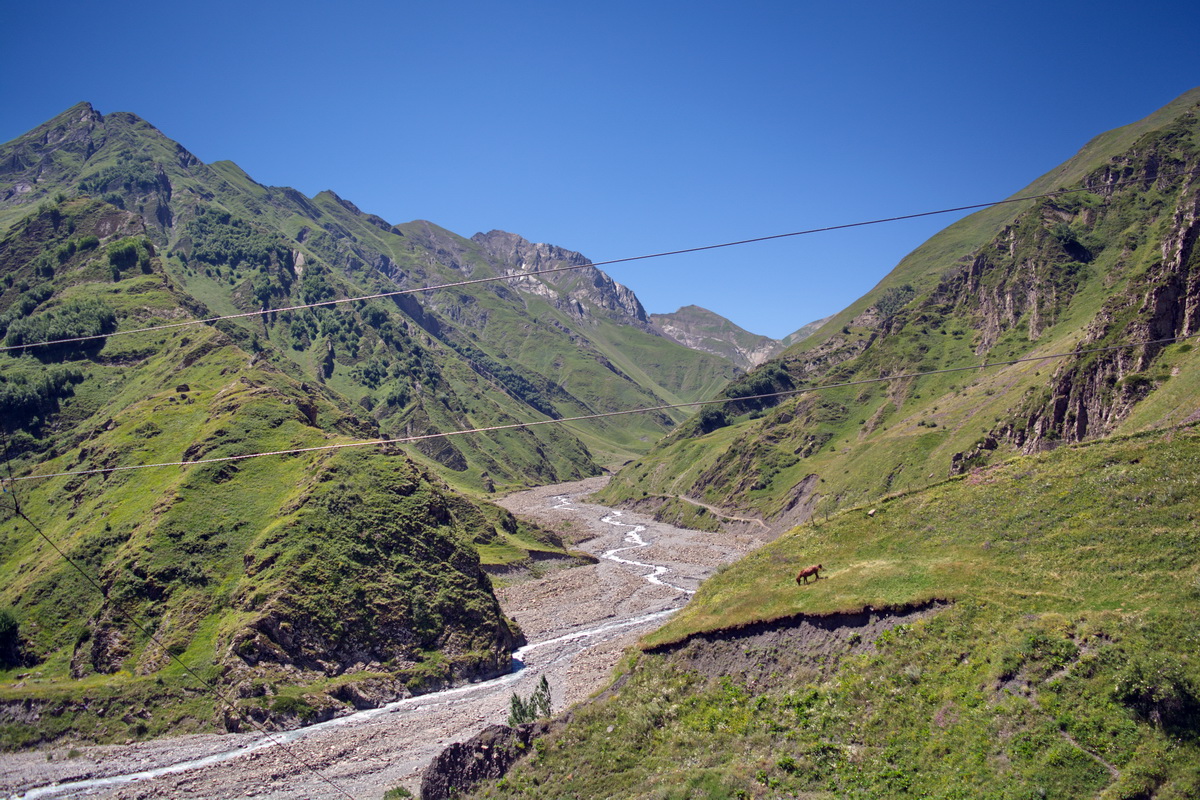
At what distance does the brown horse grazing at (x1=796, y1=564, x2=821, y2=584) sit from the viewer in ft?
116

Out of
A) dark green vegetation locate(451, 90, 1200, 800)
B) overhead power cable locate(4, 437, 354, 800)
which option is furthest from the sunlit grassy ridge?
overhead power cable locate(4, 437, 354, 800)

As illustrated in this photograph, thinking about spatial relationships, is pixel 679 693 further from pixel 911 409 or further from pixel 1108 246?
pixel 1108 246

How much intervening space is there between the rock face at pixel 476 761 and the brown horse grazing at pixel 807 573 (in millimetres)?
13834

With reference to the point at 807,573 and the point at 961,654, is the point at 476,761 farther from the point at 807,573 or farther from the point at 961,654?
the point at 961,654

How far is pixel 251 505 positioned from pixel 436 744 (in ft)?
108

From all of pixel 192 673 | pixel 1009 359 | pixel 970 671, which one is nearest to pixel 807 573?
pixel 970 671

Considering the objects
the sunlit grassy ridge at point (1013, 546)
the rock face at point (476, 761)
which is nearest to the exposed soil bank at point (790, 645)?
the sunlit grassy ridge at point (1013, 546)

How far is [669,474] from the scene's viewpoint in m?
184

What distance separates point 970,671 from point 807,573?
34.7 ft

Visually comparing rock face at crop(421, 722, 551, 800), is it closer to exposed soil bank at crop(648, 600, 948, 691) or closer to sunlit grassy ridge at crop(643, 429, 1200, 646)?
exposed soil bank at crop(648, 600, 948, 691)

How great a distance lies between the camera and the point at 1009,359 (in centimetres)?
12875

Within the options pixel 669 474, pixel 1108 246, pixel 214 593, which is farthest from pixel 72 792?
pixel 1108 246

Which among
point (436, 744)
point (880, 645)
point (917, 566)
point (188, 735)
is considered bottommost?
point (436, 744)

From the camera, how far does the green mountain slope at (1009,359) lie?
64250 mm
